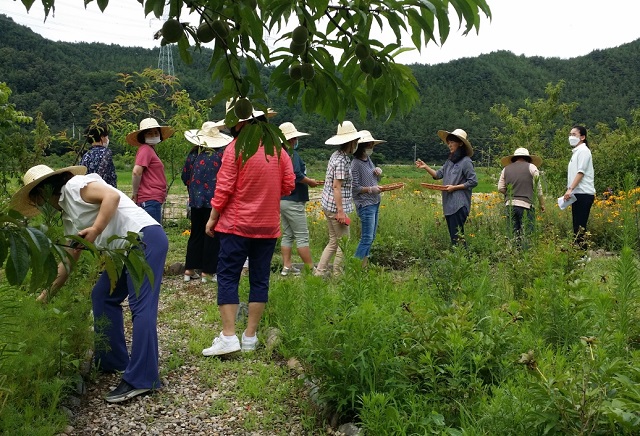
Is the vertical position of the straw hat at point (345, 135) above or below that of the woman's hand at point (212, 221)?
above

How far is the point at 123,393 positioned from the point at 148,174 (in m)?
3.33

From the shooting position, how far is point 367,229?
22.1 feet

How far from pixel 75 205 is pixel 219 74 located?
1946mm

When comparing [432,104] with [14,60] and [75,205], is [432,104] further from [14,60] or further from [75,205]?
[75,205]

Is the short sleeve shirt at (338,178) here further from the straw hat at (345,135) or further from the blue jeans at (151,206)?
the blue jeans at (151,206)

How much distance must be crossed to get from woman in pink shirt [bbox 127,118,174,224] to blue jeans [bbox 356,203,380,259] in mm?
2248

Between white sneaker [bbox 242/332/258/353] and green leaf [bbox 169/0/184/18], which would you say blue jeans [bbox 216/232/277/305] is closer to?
white sneaker [bbox 242/332/258/353]

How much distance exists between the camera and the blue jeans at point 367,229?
21.9ft

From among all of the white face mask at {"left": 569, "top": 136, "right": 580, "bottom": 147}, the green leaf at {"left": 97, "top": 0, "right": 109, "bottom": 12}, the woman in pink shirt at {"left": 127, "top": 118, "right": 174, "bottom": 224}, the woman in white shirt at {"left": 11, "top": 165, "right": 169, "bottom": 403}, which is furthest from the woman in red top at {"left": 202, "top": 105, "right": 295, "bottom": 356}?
the white face mask at {"left": 569, "top": 136, "right": 580, "bottom": 147}

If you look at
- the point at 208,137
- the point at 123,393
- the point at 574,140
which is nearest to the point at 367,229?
the point at 208,137

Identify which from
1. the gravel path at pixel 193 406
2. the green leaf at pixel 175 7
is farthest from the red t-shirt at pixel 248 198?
the green leaf at pixel 175 7

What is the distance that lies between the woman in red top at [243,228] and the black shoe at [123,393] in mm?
758

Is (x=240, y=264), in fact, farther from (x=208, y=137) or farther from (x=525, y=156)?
(x=525, y=156)

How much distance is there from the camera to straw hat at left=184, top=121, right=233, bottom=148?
6727 mm
